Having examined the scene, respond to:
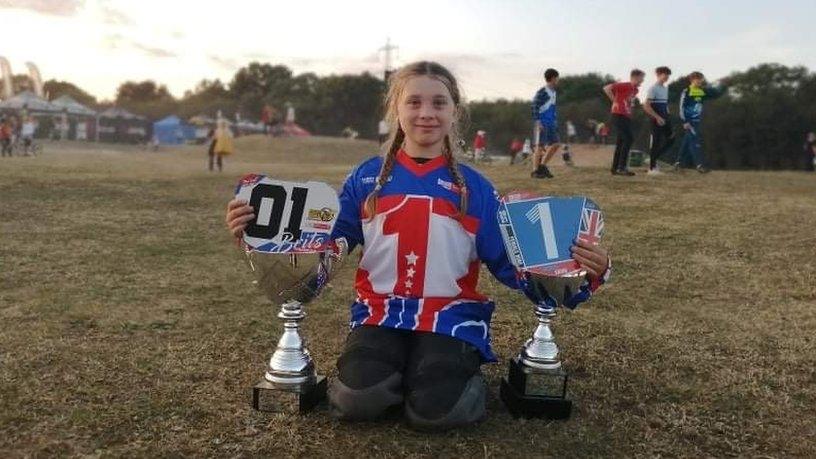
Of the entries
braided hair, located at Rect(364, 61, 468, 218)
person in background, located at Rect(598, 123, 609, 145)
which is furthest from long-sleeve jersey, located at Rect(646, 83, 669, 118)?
person in background, located at Rect(598, 123, 609, 145)

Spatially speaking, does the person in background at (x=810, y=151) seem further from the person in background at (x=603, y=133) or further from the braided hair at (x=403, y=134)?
the braided hair at (x=403, y=134)

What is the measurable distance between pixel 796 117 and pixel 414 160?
41081 mm

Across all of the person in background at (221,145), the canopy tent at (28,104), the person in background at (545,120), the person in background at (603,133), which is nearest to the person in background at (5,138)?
the person in background at (221,145)

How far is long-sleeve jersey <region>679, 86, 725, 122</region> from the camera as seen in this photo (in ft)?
40.0

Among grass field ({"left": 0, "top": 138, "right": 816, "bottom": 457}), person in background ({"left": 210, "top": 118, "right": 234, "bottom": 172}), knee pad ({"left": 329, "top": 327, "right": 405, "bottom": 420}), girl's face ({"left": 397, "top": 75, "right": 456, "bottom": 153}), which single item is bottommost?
grass field ({"left": 0, "top": 138, "right": 816, "bottom": 457})

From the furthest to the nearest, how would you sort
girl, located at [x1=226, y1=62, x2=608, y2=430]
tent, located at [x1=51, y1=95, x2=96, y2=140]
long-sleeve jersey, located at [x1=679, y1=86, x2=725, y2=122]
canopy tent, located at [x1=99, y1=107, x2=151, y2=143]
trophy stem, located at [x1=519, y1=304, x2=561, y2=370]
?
canopy tent, located at [x1=99, y1=107, x2=151, y2=143], tent, located at [x1=51, y1=95, x2=96, y2=140], long-sleeve jersey, located at [x1=679, y1=86, x2=725, y2=122], trophy stem, located at [x1=519, y1=304, x2=561, y2=370], girl, located at [x1=226, y1=62, x2=608, y2=430]

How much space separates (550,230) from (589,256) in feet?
0.50

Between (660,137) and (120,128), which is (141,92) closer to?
(120,128)

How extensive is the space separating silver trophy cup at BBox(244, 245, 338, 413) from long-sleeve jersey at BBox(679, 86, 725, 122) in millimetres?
11084

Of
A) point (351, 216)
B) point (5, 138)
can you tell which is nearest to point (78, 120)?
point (5, 138)

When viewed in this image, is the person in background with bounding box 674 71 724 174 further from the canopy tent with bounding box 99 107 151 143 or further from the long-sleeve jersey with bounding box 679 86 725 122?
the canopy tent with bounding box 99 107 151 143

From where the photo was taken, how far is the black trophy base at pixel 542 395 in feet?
8.20

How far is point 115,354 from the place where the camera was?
311cm

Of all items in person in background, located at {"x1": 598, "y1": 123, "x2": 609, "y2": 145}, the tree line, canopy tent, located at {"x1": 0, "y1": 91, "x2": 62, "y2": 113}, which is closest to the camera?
person in background, located at {"x1": 598, "y1": 123, "x2": 609, "y2": 145}
